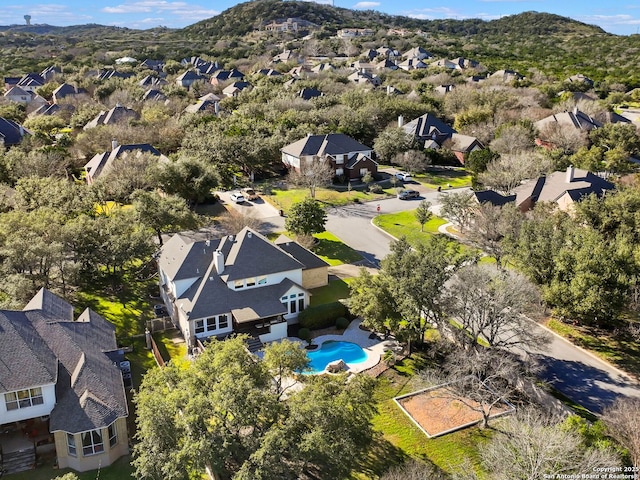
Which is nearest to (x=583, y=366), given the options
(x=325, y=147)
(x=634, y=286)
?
(x=634, y=286)

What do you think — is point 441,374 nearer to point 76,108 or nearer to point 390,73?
point 76,108

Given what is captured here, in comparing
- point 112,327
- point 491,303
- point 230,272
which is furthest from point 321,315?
point 112,327

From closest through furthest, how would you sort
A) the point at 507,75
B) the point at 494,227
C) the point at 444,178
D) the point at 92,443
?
the point at 92,443 → the point at 494,227 → the point at 444,178 → the point at 507,75

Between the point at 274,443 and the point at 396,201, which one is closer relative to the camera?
the point at 274,443

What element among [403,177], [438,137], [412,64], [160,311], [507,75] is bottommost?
[160,311]

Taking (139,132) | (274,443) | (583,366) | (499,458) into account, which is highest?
(139,132)

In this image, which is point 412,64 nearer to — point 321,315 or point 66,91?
point 66,91
